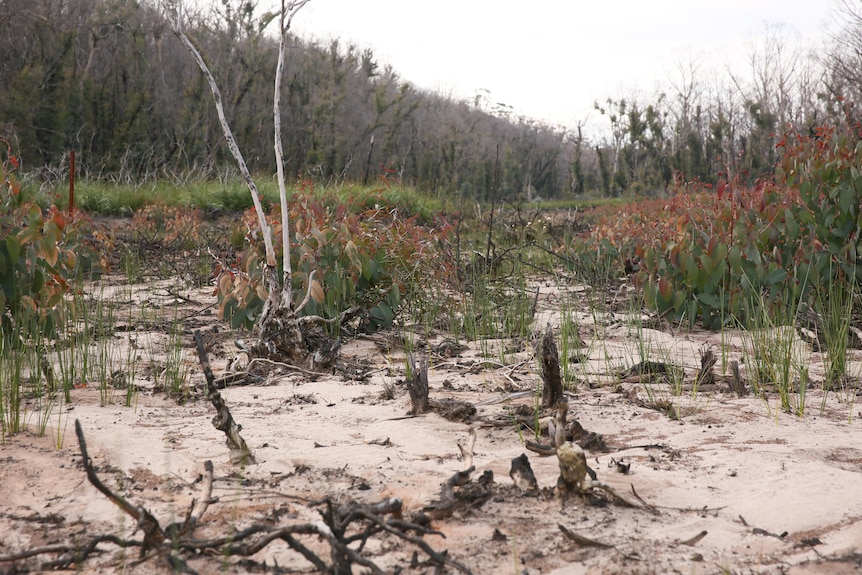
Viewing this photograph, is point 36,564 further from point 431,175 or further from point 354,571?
point 431,175

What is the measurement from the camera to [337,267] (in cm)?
442

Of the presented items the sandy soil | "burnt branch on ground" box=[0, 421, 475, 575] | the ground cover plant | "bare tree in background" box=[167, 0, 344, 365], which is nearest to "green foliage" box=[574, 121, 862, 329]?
the ground cover plant

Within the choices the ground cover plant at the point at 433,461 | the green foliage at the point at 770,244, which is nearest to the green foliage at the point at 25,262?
the ground cover plant at the point at 433,461

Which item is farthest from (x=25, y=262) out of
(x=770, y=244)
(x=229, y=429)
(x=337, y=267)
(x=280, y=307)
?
(x=770, y=244)

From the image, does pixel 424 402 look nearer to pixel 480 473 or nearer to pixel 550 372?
pixel 550 372

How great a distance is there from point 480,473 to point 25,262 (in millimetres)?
2554

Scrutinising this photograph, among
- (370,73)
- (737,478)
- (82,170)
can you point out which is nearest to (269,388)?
(737,478)

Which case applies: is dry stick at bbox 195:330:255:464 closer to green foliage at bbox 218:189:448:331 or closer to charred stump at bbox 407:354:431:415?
charred stump at bbox 407:354:431:415

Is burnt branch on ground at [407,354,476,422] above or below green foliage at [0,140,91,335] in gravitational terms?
below

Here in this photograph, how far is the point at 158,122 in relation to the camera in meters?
18.8

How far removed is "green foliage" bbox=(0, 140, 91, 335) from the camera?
3.28 m

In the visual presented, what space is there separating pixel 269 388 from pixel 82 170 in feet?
48.6

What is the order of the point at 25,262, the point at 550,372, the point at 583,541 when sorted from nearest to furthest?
the point at 583,541, the point at 550,372, the point at 25,262

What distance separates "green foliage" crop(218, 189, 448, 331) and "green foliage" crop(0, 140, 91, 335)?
89 cm
